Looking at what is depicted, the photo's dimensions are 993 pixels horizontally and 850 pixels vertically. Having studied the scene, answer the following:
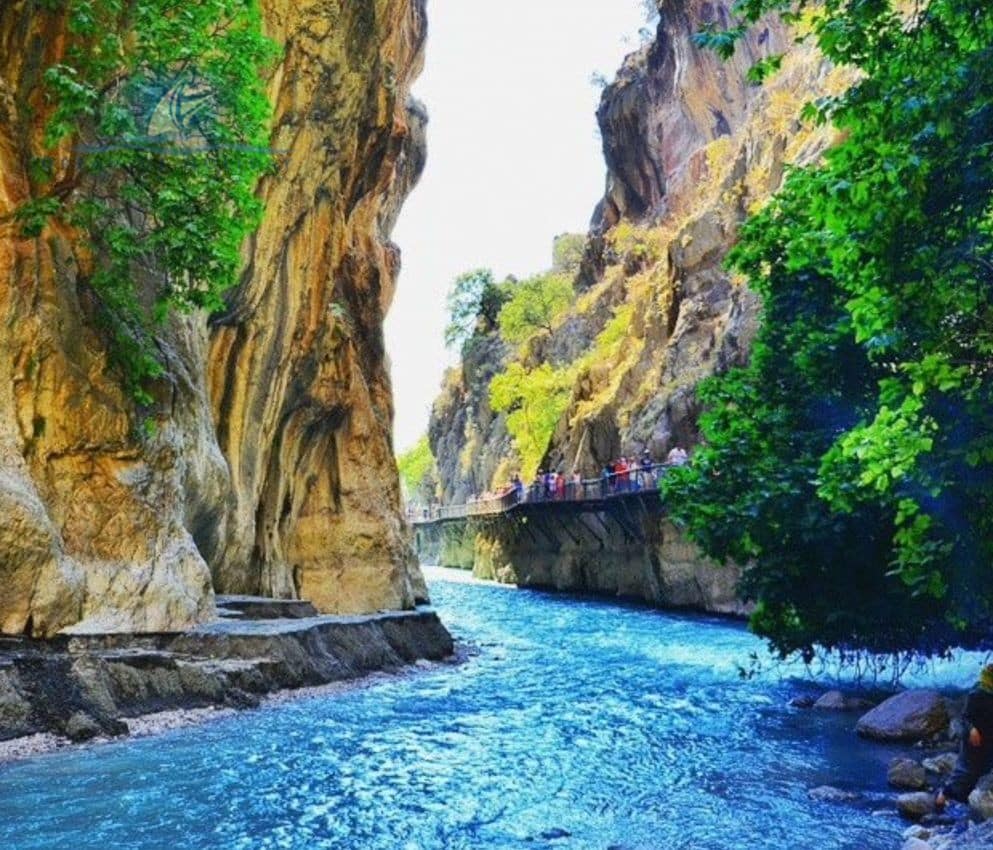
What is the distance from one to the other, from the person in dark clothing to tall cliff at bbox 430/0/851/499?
2399cm

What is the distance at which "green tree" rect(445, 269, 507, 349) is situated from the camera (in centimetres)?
8381

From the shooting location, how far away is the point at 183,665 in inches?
499

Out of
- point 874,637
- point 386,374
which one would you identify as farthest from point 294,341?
point 874,637

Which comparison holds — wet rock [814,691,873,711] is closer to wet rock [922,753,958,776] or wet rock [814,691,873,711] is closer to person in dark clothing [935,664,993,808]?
wet rock [922,753,958,776]

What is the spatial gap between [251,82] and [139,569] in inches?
286

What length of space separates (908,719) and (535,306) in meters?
62.7

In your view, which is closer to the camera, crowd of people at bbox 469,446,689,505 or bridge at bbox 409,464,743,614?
crowd of people at bbox 469,446,689,505

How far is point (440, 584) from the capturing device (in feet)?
197

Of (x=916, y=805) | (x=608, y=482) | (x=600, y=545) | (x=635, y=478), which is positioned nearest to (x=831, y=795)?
(x=916, y=805)

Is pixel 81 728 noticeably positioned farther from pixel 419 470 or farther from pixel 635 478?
pixel 419 470

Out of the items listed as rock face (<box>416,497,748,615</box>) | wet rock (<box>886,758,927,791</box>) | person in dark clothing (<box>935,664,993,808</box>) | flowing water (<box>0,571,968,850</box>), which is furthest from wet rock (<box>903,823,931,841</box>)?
rock face (<box>416,497,748,615</box>)

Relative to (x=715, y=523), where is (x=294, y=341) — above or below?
above

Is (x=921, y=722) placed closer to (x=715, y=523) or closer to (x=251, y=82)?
(x=715, y=523)

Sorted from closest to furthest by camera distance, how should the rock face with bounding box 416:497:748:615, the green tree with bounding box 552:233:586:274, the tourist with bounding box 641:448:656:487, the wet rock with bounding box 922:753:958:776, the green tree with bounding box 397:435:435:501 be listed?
the wet rock with bounding box 922:753:958:776 < the tourist with bounding box 641:448:656:487 < the rock face with bounding box 416:497:748:615 < the green tree with bounding box 552:233:586:274 < the green tree with bounding box 397:435:435:501
